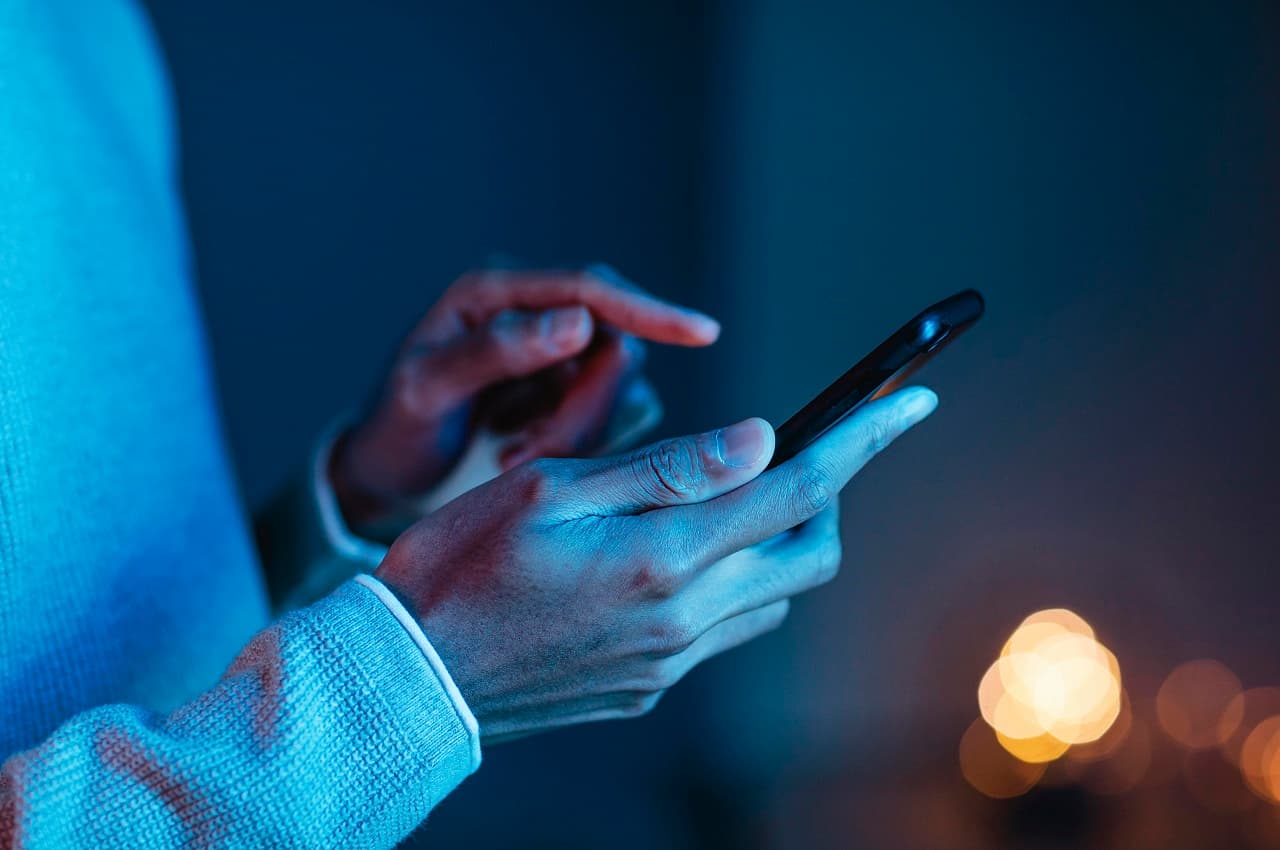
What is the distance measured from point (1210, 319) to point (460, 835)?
3.98ft

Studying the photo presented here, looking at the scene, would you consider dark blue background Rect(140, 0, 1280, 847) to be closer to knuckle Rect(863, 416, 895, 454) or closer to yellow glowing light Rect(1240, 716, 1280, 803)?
yellow glowing light Rect(1240, 716, 1280, 803)

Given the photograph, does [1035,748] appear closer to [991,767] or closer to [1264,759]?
[991,767]

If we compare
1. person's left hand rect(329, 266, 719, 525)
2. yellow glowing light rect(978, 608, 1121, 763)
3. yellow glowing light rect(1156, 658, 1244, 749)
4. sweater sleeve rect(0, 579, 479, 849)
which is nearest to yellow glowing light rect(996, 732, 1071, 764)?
yellow glowing light rect(978, 608, 1121, 763)

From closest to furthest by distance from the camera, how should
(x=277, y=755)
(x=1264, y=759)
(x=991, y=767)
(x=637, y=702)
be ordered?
(x=277, y=755), (x=637, y=702), (x=1264, y=759), (x=991, y=767)

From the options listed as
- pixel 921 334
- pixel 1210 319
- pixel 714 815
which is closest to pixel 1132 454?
pixel 1210 319

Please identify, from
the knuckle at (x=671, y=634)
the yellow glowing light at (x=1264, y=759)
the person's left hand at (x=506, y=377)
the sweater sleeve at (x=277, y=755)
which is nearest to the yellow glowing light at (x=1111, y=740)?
the yellow glowing light at (x=1264, y=759)

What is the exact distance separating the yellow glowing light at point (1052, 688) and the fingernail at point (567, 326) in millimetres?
685

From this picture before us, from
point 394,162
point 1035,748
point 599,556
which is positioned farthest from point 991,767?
point 394,162

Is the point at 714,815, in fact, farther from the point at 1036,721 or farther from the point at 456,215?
the point at 456,215

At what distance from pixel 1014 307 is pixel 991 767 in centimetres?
58

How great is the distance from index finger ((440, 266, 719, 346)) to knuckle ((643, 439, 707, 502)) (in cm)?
23

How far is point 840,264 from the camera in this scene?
115 cm

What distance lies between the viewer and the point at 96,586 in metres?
0.57

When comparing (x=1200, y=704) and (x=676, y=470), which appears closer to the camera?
(x=676, y=470)
